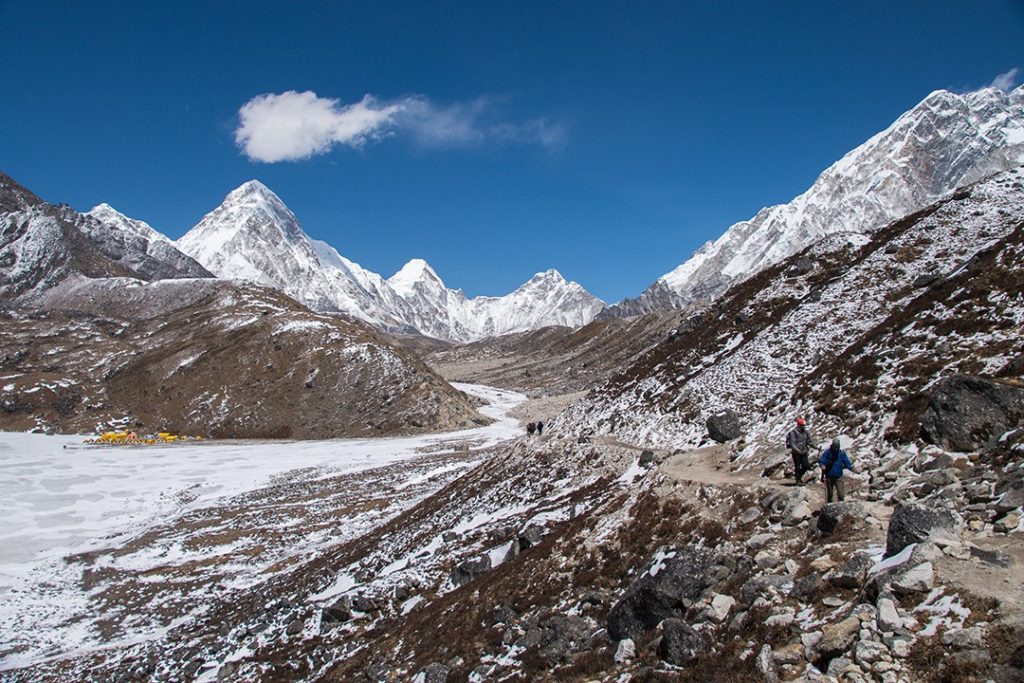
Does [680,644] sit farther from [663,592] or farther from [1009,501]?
[1009,501]

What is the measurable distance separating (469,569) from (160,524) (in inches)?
1363

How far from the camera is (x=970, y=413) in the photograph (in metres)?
16.6

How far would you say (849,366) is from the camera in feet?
87.9

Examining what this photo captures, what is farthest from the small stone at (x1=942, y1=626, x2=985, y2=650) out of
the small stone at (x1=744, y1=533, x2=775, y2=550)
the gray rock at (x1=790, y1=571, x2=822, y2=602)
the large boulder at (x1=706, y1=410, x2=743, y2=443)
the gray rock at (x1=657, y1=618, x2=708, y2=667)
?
the large boulder at (x1=706, y1=410, x2=743, y2=443)

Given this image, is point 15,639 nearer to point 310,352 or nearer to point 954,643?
point 954,643

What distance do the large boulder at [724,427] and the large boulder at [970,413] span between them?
39.1 ft

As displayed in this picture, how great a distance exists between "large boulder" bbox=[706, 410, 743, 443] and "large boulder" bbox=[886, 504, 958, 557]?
1694 centimetres

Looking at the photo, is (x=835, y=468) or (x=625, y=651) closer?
(x=625, y=651)

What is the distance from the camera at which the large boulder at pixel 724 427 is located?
96.0 feet

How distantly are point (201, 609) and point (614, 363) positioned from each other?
6348 inches

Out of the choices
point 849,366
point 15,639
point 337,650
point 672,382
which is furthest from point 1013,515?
point 15,639

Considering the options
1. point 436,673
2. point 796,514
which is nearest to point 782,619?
point 796,514

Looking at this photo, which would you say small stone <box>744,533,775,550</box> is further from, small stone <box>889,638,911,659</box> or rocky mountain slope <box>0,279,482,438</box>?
rocky mountain slope <box>0,279,482,438</box>

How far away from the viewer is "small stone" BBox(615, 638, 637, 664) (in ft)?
45.2
